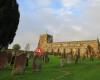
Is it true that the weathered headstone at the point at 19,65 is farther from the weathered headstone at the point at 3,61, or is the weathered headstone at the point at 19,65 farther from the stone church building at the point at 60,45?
the stone church building at the point at 60,45

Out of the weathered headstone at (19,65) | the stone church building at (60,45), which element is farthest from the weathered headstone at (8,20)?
the stone church building at (60,45)

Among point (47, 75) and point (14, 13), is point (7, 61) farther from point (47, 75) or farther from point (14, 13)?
point (14, 13)

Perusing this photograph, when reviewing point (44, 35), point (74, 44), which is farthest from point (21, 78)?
point (44, 35)

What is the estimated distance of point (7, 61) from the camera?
30.7m

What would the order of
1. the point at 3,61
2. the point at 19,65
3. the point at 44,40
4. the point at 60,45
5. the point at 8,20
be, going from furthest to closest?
1. the point at 44,40
2. the point at 60,45
3. the point at 8,20
4. the point at 3,61
5. the point at 19,65

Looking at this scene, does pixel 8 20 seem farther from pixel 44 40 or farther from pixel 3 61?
pixel 44 40

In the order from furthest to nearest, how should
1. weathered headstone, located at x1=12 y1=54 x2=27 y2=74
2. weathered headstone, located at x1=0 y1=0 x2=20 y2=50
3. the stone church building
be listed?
the stone church building
weathered headstone, located at x1=0 y1=0 x2=20 y2=50
weathered headstone, located at x1=12 y1=54 x2=27 y2=74

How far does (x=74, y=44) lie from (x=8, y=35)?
7651cm

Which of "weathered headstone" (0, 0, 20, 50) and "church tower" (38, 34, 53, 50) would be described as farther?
"church tower" (38, 34, 53, 50)

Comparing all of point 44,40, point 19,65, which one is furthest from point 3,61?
point 44,40

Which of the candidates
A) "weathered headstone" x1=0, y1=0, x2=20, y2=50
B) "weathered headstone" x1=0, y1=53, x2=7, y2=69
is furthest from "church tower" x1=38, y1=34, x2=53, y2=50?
"weathered headstone" x1=0, y1=53, x2=7, y2=69

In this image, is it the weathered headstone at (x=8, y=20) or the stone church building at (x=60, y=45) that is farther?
the stone church building at (x=60, y=45)

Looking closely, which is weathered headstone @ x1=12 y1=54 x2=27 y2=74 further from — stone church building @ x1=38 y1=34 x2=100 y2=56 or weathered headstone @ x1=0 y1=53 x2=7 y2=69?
stone church building @ x1=38 y1=34 x2=100 y2=56

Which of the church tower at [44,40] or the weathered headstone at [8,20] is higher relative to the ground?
the church tower at [44,40]
